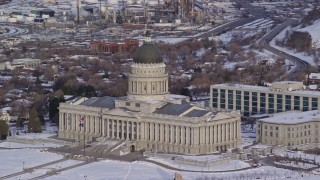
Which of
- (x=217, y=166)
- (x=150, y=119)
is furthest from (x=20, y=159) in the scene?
(x=217, y=166)

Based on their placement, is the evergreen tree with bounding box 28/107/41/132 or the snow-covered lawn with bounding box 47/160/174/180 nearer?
the snow-covered lawn with bounding box 47/160/174/180

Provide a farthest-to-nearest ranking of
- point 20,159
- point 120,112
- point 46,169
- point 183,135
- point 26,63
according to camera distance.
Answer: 1. point 26,63
2. point 120,112
3. point 183,135
4. point 20,159
5. point 46,169

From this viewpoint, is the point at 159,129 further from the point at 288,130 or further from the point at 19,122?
the point at 19,122

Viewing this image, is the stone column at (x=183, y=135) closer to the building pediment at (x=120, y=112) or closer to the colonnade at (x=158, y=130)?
the colonnade at (x=158, y=130)

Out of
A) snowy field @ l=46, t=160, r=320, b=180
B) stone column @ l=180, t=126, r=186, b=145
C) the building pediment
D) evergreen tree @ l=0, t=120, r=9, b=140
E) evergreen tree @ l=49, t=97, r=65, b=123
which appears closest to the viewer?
snowy field @ l=46, t=160, r=320, b=180

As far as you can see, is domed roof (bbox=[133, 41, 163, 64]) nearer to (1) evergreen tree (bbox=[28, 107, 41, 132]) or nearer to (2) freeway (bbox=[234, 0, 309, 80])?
(1) evergreen tree (bbox=[28, 107, 41, 132])

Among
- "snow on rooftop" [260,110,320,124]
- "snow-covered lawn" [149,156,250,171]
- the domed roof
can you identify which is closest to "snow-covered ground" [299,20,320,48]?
"snow on rooftop" [260,110,320,124]

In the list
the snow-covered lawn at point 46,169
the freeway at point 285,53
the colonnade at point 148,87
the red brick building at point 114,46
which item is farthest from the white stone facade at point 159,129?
the red brick building at point 114,46
